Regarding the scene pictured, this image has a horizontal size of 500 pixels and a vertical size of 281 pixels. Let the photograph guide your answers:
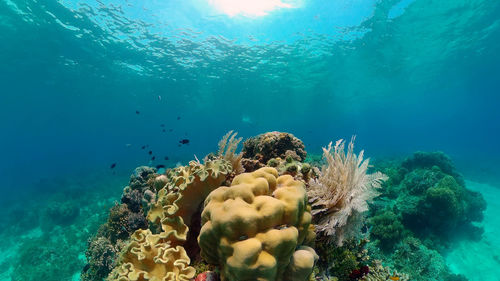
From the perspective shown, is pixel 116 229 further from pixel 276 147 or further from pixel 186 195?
pixel 276 147

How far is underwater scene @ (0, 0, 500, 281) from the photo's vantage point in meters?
2.65

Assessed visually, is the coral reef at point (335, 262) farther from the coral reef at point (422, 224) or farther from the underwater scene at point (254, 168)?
the coral reef at point (422, 224)

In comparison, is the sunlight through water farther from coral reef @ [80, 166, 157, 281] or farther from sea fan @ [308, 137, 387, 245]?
sea fan @ [308, 137, 387, 245]

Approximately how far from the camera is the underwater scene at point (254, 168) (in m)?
2.65

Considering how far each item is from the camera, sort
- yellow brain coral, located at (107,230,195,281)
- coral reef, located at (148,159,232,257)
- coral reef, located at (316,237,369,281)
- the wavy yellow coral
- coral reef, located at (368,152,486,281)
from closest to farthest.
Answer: yellow brain coral, located at (107,230,195,281) → coral reef, located at (148,159,232,257) → the wavy yellow coral → coral reef, located at (316,237,369,281) → coral reef, located at (368,152,486,281)

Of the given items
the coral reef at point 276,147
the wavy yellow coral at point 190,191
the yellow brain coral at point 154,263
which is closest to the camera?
the yellow brain coral at point 154,263

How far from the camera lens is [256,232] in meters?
2.15

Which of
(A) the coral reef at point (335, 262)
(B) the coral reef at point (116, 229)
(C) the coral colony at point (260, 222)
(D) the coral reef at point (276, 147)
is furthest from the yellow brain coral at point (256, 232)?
(B) the coral reef at point (116, 229)

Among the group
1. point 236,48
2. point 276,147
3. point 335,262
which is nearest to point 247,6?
point 236,48

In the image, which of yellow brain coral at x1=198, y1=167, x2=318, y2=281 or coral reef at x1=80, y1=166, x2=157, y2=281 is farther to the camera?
coral reef at x1=80, y1=166, x2=157, y2=281

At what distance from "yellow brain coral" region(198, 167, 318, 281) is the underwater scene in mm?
16

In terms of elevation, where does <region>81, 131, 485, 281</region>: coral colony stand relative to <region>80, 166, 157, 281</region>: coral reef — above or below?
above

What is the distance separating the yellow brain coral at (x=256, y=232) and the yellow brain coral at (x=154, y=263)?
0.31 meters

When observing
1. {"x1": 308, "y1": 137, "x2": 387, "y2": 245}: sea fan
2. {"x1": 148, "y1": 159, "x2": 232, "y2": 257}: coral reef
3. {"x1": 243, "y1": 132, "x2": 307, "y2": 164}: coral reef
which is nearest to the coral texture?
{"x1": 148, "y1": 159, "x2": 232, "y2": 257}: coral reef
